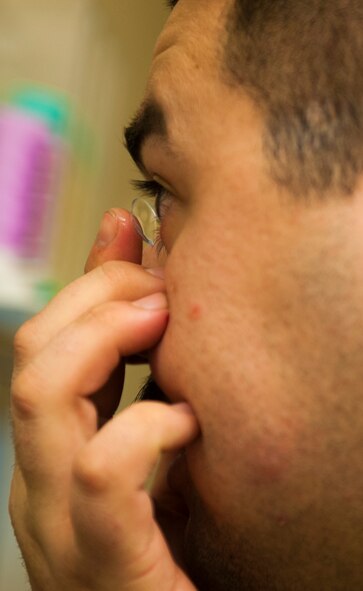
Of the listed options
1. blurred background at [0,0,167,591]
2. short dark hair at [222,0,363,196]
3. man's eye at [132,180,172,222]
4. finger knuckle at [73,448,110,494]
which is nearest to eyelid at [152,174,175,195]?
man's eye at [132,180,172,222]

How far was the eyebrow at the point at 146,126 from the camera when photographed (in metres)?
0.62

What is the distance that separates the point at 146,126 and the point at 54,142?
1.50 feet

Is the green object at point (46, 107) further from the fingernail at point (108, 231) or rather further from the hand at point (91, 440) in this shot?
the hand at point (91, 440)

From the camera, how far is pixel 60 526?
1.95 feet

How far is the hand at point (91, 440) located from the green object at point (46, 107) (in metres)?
0.46

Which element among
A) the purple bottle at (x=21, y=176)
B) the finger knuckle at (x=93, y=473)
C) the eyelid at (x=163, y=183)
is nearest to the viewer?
the finger knuckle at (x=93, y=473)

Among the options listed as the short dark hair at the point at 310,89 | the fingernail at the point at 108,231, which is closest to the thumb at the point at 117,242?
the fingernail at the point at 108,231

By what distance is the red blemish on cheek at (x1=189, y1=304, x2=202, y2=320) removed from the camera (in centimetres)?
59

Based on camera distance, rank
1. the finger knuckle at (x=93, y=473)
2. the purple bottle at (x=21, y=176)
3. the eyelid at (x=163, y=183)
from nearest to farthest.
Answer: the finger knuckle at (x=93, y=473)
the eyelid at (x=163, y=183)
the purple bottle at (x=21, y=176)

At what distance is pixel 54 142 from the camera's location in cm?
106

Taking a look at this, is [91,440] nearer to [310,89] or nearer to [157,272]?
[157,272]

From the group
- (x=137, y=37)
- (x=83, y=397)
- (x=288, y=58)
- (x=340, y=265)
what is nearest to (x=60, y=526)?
(x=83, y=397)

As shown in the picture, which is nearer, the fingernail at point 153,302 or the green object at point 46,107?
the fingernail at point 153,302

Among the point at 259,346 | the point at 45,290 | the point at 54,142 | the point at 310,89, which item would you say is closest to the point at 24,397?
the point at 259,346
